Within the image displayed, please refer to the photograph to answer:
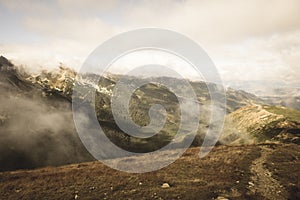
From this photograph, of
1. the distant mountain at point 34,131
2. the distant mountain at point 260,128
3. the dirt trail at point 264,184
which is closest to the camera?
the dirt trail at point 264,184

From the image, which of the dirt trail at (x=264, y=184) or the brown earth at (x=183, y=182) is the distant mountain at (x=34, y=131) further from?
the dirt trail at (x=264, y=184)

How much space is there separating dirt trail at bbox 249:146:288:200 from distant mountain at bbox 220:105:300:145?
183 feet

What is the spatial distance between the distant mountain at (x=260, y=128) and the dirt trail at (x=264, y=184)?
55.8 metres

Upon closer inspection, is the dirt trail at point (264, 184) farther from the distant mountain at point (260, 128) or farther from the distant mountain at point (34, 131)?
the distant mountain at point (34, 131)

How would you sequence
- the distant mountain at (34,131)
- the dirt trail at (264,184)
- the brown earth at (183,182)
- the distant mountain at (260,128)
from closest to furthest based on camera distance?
1. the dirt trail at (264,184)
2. the brown earth at (183,182)
3. the distant mountain at (260,128)
4. the distant mountain at (34,131)

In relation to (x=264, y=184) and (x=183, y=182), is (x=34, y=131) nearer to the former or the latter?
(x=183, y=182)

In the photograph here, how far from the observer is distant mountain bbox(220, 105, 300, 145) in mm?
92438

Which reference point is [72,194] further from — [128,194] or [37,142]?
[37,142]

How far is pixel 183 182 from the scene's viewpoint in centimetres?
3164

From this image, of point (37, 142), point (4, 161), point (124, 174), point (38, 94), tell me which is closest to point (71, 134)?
point (37, 142)

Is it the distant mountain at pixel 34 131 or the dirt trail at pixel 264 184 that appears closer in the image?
the dirt trail at pixel 264 184

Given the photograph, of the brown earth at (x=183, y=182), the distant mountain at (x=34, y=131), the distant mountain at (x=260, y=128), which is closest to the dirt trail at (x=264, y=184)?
the brown earth at (x=183, y=182)

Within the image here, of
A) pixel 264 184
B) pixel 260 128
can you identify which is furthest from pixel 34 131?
pixel 264 184

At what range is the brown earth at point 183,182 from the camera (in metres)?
27.7
